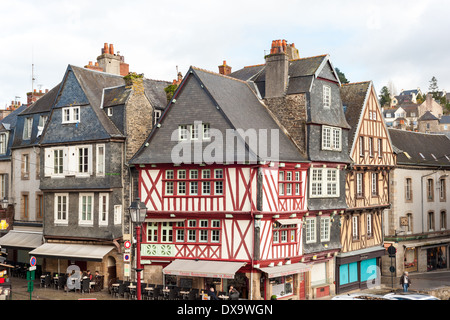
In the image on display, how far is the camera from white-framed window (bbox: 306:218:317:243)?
26.4m

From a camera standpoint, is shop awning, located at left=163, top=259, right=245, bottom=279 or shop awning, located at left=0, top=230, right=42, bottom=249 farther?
shop awning, located at left=0, top=230, right=42, bottom=249

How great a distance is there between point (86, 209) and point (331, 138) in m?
12.0

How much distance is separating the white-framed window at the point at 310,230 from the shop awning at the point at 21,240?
1364 cm

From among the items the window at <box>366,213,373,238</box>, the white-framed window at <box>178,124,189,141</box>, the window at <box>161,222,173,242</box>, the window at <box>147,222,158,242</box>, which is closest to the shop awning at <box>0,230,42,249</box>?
the window at <box>147,222,158,242</box>

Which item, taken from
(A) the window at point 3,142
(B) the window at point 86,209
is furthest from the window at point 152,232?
(A) the window at point 3,142

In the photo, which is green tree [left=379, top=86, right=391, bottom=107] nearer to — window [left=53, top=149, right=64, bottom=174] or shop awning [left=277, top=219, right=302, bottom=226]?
shop awning [left=277, top=219, right=302, bottom=226]

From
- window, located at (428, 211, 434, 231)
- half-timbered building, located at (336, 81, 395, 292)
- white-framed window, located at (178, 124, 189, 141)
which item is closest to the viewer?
white-framed window, located at (178, 124, 189, 141)

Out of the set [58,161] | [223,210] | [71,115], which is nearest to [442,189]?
[223,210]

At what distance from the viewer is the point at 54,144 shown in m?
27.8

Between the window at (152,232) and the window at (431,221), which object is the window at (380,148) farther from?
the window at (152,232)

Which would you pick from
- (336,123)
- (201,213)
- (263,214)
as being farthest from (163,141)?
(336,123)

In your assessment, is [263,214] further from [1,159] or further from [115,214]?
[1,159]
